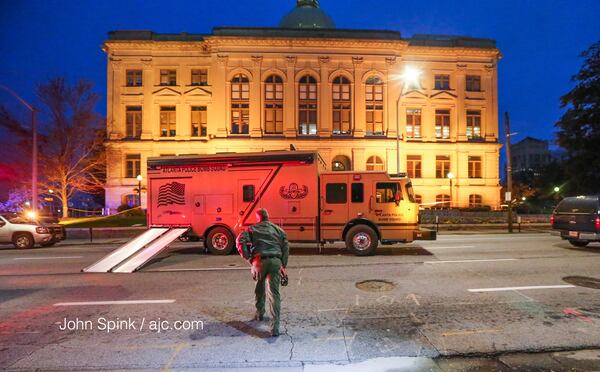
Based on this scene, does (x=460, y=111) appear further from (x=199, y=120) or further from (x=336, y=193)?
(x=336, y=193)

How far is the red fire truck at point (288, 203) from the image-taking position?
481 inches

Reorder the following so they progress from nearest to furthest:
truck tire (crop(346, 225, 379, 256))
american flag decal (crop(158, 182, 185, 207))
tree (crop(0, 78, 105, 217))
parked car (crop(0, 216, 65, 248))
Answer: truck tire (crop(346, 225, 379, 256)) < american flag decal (crop(158, 182, 185, 207)) < parked car (crop(0, 216, 65, 248)) < tree (crop(0, 78, 105, 217))

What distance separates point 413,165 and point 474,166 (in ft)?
24.2

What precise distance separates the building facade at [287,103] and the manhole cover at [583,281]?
1234 inches

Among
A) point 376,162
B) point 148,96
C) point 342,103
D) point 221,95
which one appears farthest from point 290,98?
point 148,96

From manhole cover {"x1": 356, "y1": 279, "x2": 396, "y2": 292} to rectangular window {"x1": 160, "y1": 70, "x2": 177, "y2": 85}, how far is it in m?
38.8

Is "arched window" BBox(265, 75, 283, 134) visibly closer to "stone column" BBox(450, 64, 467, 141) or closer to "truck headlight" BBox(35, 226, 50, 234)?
"stone column" BBox(450, 64, 467, 141)

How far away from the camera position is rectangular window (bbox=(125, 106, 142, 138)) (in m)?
41.0

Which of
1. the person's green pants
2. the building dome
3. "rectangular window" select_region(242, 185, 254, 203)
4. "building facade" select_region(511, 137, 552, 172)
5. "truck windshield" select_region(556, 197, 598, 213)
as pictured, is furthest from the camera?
"building facade" select_region(511, 137, 552, 172)

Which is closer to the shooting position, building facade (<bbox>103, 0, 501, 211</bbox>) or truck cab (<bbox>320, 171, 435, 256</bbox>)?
truck cab (<bbox>320, 171, 435, 256</bbox>)

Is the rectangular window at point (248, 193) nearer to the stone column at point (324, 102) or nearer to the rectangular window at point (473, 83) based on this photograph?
the stone column at point (324, 102)

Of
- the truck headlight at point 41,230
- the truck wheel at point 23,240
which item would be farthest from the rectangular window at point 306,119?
the truck wheel at point 23,240

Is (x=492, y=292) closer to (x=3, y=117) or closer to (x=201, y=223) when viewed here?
(x=201, y=223)

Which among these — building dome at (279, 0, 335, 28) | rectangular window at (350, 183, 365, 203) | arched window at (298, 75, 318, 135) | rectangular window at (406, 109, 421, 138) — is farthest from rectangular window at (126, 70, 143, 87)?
rectangular window at (350, 183, 365, 203)
